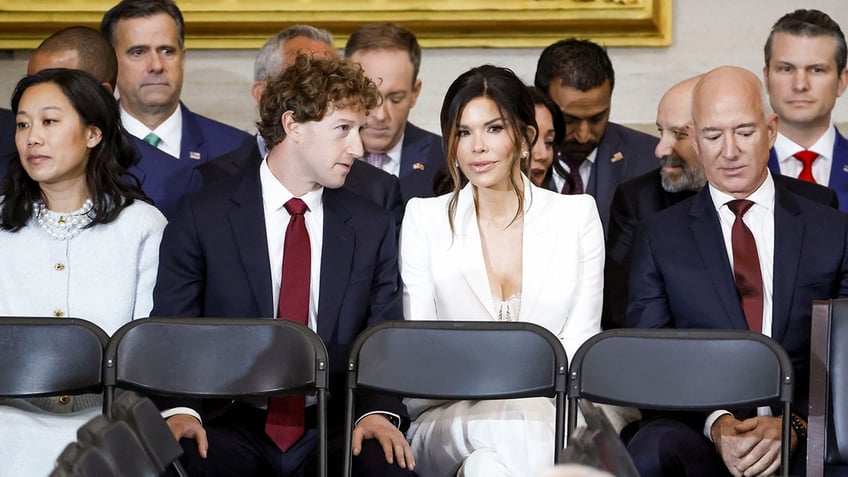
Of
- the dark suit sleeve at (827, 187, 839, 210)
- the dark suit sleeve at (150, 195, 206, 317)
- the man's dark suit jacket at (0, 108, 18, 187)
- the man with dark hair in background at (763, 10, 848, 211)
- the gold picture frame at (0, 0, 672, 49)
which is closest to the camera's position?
the dark suit sleeve at (150, 195, 206, 317)

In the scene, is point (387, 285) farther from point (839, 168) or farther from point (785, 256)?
point (839, 168)

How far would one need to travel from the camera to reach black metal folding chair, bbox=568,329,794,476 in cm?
342

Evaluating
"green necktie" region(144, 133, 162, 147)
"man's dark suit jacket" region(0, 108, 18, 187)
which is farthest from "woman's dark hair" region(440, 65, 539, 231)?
"man's dark suit jacket" region(0, 108, 18, 187)

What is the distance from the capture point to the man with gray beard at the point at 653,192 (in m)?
4.69

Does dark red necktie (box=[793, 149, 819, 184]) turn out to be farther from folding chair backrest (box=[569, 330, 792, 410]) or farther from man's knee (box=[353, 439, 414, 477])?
man's knee (box=[353, 439, 414, 477])

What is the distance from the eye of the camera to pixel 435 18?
5.95m

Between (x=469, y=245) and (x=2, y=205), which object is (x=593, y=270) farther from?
(x=2, y=205)

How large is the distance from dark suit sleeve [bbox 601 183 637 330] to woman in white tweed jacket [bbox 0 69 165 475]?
162 centimetres

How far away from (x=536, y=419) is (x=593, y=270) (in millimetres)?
600

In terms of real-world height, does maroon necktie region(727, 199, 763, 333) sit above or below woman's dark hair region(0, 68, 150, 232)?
below

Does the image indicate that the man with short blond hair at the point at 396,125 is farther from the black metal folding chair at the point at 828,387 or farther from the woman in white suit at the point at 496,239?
the black metal folding chair at the point at 828,387

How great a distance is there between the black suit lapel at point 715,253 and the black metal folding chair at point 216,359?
123 cm

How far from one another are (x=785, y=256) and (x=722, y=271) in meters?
0.19

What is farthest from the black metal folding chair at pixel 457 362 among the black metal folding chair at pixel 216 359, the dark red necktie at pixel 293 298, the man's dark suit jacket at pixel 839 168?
the man's dark suit jacket at pixel 839 168
